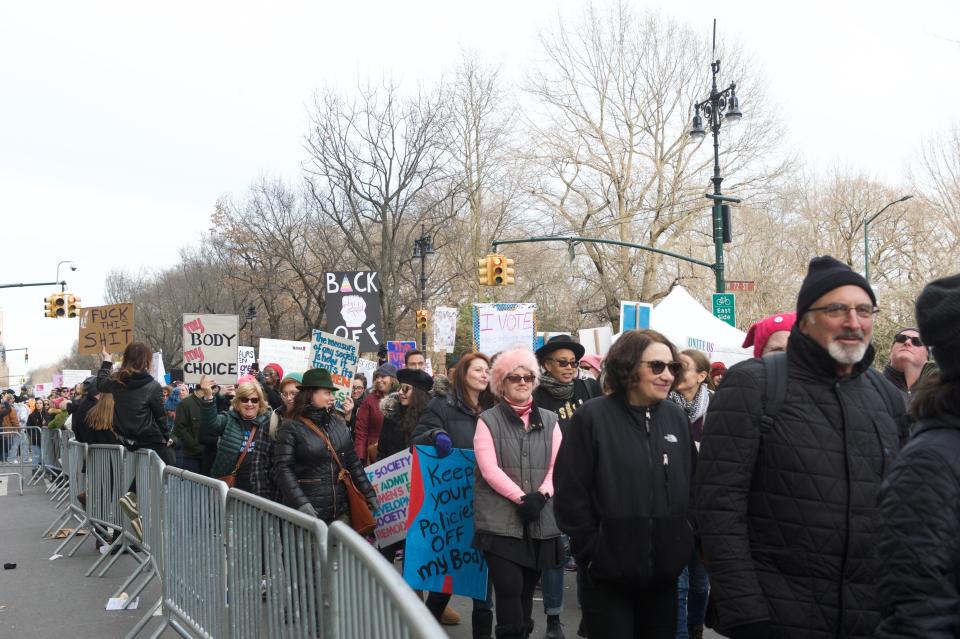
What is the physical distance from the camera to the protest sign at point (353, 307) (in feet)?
48.0

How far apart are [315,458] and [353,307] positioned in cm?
785

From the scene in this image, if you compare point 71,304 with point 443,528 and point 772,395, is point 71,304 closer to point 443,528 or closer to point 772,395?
point 443,528

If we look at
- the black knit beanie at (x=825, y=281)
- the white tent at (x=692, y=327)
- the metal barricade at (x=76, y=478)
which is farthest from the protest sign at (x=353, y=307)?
the black knit beanie at (x=825, y=281)

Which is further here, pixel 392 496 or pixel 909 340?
pixel 392 496

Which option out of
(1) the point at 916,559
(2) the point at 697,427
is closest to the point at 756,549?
(1) the point at 916,559

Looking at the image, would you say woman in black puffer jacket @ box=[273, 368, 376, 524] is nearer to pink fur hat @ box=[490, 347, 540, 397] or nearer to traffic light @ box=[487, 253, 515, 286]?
pink fur hat @ box=[490, 347, 540, 397]

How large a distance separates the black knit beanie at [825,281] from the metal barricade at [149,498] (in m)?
5.11

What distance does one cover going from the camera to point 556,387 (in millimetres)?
7543

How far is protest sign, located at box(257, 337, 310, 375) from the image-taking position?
17.8 metres

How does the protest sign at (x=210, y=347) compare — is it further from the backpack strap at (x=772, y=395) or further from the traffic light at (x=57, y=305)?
the traffic light at (x=57, y=305)

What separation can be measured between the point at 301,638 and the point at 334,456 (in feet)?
10.2

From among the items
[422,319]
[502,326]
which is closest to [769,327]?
[502,326]

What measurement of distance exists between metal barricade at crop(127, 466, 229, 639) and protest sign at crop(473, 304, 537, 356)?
8.75 metres

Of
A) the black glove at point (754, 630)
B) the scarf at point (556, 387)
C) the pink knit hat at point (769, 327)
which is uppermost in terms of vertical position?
the pink knit hat at point (769, 327)
